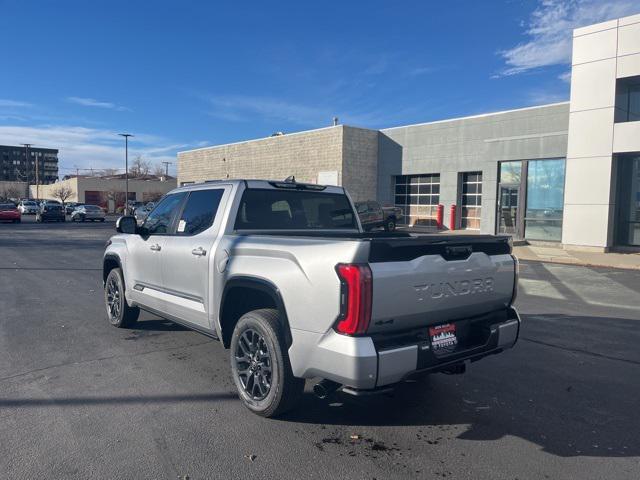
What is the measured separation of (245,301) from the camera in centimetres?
438

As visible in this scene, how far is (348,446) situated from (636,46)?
18.9 meters

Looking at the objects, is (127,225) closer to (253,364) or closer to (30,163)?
(253,364)

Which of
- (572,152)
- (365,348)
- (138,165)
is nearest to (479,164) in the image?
(572,152)

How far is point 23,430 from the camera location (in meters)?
3.75

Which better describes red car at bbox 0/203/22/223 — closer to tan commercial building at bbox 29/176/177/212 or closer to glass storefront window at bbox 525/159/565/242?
glass storefront window at bbox 525/159/565/242

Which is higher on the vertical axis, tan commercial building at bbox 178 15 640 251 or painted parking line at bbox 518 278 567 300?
tan commercial building at bbox 178 15 640 251

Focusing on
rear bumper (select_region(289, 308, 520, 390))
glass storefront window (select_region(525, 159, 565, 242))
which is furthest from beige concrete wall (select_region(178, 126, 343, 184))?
rear bumper (select_region(289, 308, 520, 390))

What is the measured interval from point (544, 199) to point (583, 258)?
21.9ft

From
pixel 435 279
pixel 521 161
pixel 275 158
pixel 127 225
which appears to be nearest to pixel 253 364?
pixel 435 279

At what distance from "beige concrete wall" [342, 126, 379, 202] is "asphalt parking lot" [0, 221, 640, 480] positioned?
24.9 meters

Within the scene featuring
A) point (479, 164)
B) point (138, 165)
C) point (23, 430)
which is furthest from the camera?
point (138, 165)

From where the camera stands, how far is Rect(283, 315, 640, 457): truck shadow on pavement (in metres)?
3.75

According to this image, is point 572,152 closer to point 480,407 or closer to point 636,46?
point 636,46

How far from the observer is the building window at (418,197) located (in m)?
29.4
